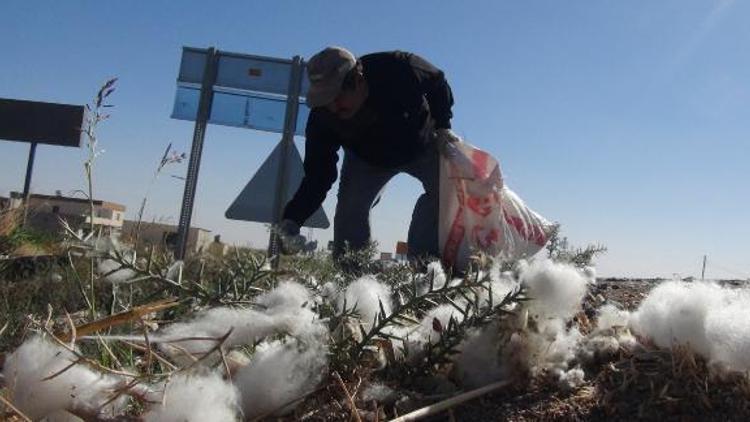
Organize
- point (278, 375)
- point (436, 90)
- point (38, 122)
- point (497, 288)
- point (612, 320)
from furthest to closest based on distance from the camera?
1. point (38, 122)
2. point (436, 90)
3. point (612, 320)
4. point (497, 288)
5. point (278, 375)

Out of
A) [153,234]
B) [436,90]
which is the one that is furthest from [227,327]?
[436,90]

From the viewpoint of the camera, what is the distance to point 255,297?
1525mm

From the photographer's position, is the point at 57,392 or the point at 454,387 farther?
the point at 454,387

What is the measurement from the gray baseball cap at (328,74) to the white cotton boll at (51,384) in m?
3.15

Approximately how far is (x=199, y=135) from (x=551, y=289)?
21.1 ft

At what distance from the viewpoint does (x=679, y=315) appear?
1.34m

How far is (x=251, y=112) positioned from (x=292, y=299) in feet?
20.4

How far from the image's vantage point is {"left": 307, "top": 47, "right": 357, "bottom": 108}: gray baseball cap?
4.03 metres

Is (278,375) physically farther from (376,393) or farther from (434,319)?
(434,319)

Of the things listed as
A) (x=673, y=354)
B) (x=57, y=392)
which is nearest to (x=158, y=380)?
(x=57, y=392)

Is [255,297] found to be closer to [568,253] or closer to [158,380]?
[158,380]

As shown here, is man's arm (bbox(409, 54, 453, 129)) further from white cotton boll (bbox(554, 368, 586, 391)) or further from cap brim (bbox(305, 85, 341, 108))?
white cotton boll (bbox(554, 368, 586, 391))

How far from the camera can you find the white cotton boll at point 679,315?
4.28 ft

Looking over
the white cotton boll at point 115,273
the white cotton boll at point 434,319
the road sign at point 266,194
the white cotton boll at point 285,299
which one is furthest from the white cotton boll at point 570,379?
the road sign at point 266,194
